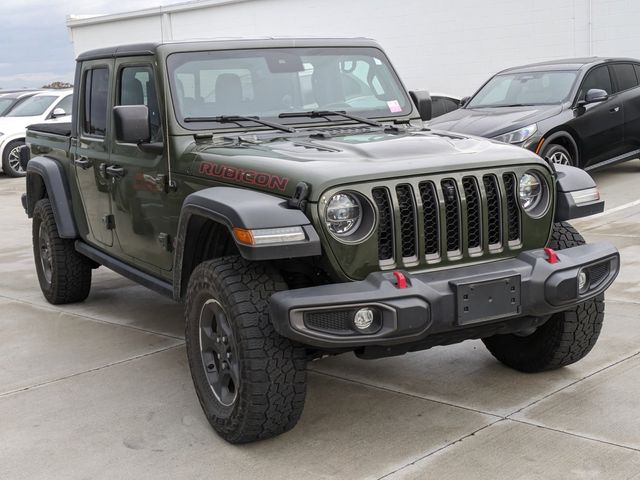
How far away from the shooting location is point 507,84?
11.6 meters

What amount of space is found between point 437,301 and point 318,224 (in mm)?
579

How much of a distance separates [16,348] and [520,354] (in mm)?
3172

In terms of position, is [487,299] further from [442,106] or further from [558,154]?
[442,106]

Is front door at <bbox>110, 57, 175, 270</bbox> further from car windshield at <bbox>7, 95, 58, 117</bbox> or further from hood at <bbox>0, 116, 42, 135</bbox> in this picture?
car windshield at <bbox>7, 95, 58, 117</bbox>

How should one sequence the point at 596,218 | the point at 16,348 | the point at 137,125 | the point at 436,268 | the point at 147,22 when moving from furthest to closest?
the point at 147,22, the point at 596,218, the point at 16,348, the point at 137,125, the point at 436,268

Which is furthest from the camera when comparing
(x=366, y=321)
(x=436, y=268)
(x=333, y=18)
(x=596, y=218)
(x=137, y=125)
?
(x=333, y=18)

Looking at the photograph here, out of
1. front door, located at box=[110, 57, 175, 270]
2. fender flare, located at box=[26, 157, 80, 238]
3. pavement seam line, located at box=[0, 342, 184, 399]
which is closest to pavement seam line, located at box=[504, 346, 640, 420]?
front door, located at box=[110, 57, 175, 270]

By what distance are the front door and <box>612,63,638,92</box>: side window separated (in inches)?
313

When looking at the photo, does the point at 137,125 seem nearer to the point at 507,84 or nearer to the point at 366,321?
the point at 366,321

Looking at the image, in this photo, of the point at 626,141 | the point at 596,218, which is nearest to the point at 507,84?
the point at 626,141

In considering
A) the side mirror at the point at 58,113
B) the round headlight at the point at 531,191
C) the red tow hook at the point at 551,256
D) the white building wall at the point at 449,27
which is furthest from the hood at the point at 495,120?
the side mirror at the point at 58,113

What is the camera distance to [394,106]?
5359mm

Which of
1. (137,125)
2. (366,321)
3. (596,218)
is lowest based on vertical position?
(596,218)

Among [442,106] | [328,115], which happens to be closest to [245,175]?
[328,115]
